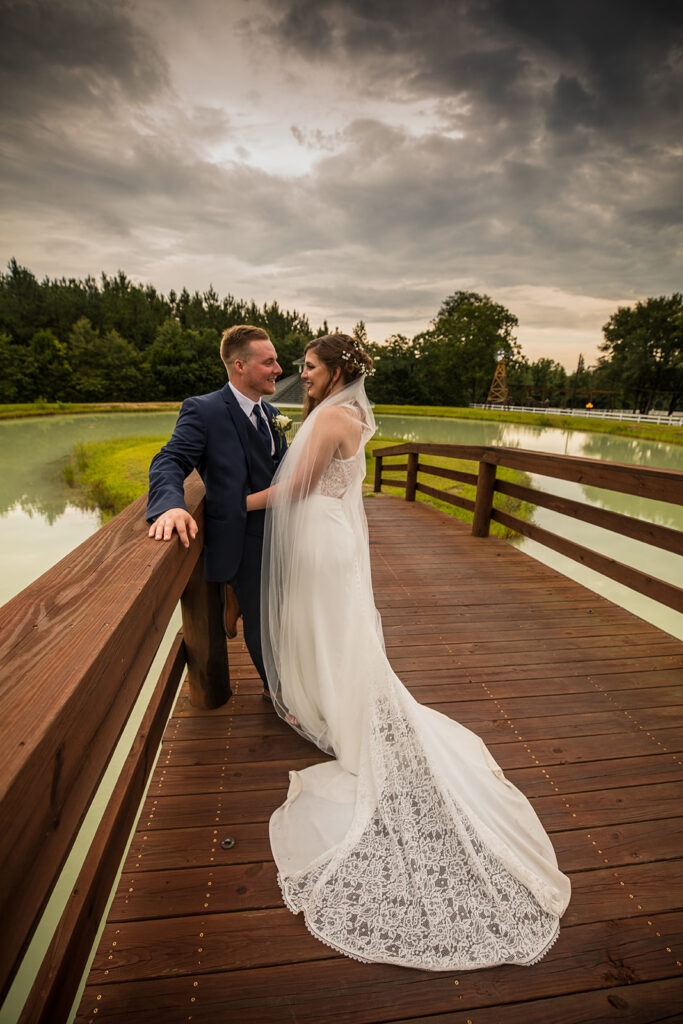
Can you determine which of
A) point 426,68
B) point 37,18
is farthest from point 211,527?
point 37,18

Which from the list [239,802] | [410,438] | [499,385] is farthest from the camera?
[499,385]

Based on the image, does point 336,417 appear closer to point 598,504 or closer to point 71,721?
point 71,721

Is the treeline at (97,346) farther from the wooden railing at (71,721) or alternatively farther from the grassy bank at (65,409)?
the wooden railing at (71,721)

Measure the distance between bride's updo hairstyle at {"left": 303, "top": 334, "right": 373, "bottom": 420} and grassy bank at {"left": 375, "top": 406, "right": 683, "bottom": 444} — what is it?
79.3ft

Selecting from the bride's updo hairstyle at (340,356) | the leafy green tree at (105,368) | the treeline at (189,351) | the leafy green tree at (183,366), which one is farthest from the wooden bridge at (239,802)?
the leafy green tree at (105,368)

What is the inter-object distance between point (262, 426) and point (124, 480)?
11563mm

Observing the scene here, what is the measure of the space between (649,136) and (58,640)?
42075 mm

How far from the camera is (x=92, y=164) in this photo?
41.9 meters

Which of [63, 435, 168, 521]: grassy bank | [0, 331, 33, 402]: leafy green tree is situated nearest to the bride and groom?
[63, 435, 168, 521]: grassy bank

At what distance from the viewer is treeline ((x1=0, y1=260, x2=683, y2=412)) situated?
3716 centimetres

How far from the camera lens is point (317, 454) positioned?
1.96 m

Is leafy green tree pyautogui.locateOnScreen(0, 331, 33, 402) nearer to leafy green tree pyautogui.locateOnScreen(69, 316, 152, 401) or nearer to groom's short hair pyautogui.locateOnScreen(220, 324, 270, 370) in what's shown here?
leafy green tree pyautogui.locateOnScreen(69, 316, 152, 401)

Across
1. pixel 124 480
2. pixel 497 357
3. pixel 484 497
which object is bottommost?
pixel 124 480

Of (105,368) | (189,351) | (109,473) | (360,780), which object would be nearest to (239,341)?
(360,780)
